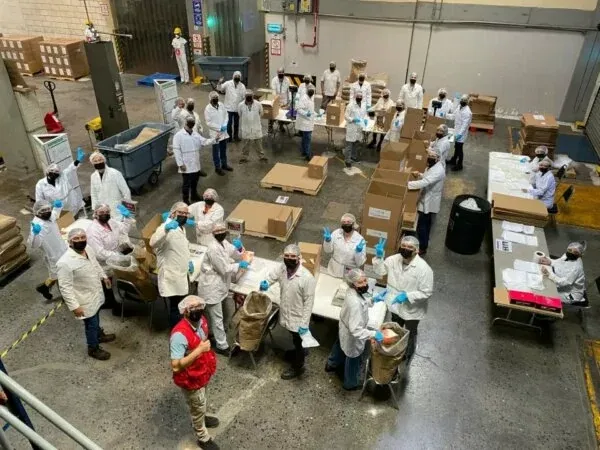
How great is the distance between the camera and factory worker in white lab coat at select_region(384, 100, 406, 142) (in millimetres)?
9289

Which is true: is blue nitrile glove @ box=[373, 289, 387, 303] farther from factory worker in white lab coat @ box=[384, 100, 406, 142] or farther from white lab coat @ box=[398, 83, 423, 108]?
white lab coat @ box=[398, 83, 423, 108]

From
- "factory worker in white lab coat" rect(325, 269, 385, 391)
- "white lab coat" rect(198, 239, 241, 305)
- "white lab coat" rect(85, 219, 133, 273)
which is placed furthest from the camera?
"white lab coat" rect(85, 219, 133, 273)

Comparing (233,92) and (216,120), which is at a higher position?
(233,92)

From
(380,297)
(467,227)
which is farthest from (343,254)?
(467,227)

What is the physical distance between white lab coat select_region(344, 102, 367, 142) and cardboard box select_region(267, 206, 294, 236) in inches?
118

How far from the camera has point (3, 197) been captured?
8805mm

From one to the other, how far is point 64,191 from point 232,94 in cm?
477

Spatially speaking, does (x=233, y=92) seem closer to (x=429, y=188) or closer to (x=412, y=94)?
(x=412, y=94)

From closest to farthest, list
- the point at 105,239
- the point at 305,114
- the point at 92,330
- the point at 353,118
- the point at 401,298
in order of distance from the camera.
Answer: the point at 401,298 < the point at 92,330 < the point at 105,239 < the point at 353,118 < the point at 305,114

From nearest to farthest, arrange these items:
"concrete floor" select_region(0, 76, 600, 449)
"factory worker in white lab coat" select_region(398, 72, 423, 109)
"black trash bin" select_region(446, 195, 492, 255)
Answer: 1. "concrete floor" select_region(0, 76, 600, 449)
2. "black trash bin" select_region(446, 195, 492, 255)
3. "factory worker in white lab coat" select_region(398, 72, 423, 109)

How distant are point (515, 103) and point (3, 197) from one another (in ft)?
42.4

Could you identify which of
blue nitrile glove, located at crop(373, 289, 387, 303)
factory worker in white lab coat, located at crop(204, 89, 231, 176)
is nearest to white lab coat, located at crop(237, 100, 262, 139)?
factory worker in white lab coat, located at crop(204, 89, 231, 176)

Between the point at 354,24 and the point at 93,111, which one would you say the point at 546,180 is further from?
the point at 93,111

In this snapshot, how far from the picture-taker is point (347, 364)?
4.92 meters
